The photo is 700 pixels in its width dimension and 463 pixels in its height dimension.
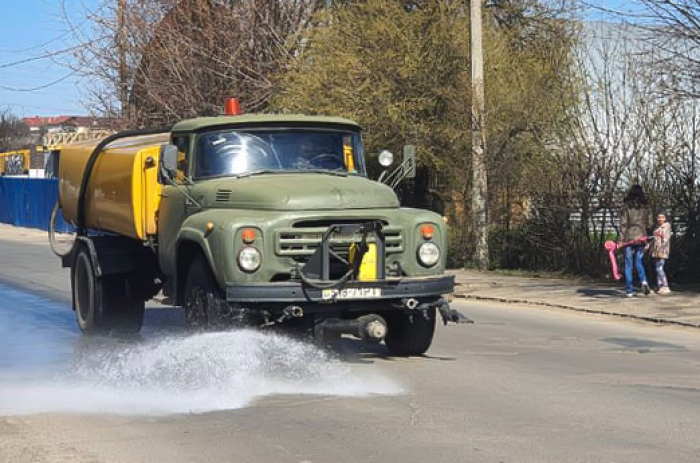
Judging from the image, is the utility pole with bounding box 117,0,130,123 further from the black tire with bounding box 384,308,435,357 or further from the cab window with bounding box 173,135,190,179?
the black tire with bounding box 384,308,435,357

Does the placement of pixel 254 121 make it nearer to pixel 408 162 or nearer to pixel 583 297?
pixel 408 162

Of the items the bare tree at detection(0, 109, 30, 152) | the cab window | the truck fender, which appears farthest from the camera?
the bare tree at detection(0, 109, 30, 152)

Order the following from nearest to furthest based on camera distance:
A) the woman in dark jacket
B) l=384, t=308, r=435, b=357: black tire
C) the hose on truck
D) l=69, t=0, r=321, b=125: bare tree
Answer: l=384, t=308, r=435, b=357: black tire < the hose on truck < the woman in dark jacket < l=69, t=0, r=321, b=125: bare tree

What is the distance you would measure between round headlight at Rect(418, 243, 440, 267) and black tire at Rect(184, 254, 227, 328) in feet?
5.84

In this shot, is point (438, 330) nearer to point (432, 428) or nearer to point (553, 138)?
point (432, 428)

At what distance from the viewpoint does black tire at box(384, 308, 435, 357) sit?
34.7 feet

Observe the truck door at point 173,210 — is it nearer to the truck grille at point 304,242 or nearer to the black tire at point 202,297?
the black tire at point 202,297

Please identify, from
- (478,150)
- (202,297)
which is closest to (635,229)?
(478,150)

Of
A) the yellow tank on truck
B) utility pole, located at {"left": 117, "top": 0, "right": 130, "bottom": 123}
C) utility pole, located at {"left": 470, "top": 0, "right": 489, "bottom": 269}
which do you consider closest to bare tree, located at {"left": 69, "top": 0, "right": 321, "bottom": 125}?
utility pole, located at {"left": 117, "top": 0, "right": 130, "bottom": 123}

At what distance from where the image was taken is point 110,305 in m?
12.4

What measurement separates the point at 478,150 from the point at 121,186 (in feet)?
35.5

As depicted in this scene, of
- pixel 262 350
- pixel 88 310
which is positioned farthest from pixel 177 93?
pixel 262 350

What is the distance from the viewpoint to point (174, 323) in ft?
44.9

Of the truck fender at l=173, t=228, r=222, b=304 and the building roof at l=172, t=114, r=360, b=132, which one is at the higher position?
the building roof at l=172, t=114, r=360, b=132
